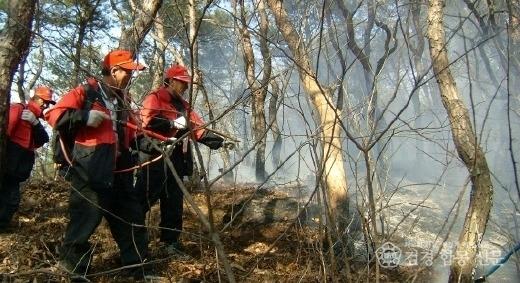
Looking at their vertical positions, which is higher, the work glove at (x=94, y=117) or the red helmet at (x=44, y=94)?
the red helmet at (x=44, y=94)

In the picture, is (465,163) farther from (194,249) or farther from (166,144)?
(166,144)

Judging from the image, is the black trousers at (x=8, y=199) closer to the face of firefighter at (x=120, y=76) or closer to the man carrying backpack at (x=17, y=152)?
the man carrying backpack at (x=17, y=152)

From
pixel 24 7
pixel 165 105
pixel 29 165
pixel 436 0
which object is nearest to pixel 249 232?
pixel 165 105

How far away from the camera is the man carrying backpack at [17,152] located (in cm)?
444

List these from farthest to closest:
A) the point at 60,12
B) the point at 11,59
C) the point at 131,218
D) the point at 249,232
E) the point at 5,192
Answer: the point at 60,12, the point at 249,232, the point at 5,192, the point at 11,59, the point at 131,218

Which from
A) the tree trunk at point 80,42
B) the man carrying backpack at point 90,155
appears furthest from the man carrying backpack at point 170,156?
the tree trunk at point 80,42

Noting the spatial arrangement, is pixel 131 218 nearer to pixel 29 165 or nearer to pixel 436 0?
pixel 29 165

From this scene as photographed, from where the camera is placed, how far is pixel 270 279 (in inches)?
149

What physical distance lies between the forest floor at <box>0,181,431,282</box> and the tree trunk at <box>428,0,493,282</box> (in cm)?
54

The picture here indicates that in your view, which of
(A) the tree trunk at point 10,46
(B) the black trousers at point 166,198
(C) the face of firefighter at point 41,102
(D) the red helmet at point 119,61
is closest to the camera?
(D) the red helmet at point 119,61

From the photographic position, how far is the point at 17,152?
180 inches

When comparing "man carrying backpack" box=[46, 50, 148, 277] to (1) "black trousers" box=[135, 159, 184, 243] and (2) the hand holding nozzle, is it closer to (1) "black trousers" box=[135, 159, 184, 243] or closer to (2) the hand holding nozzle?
(1) "black trousers" box=[135, 159, 184, 243]

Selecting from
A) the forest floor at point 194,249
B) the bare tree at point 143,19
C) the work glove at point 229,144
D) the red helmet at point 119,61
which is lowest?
the forest floor at point 194,249

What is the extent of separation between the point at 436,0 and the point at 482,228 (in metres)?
2.92
